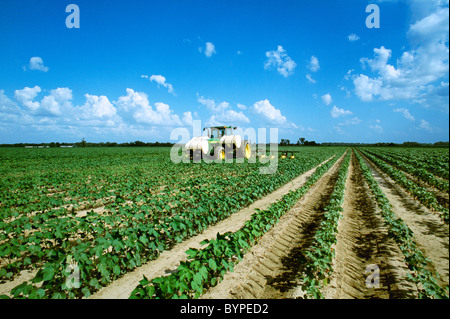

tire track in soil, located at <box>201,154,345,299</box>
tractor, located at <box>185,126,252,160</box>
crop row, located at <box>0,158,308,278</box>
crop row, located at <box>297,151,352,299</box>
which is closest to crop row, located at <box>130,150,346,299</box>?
tire track in soil, located at <box>201,154,345,299</box>

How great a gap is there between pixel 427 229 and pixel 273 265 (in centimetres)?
489

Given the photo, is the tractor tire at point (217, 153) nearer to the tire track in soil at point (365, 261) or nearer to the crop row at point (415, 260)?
the tire track in soil at point (365, 261)

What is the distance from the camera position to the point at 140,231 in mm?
4527

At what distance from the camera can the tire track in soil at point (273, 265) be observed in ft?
11.1

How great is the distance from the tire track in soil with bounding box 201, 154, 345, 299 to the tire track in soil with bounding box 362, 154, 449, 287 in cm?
222

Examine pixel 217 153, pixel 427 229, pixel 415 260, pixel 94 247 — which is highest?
pixel 217 153

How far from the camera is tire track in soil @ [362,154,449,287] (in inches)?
163

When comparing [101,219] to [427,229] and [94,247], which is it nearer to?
[94,247]

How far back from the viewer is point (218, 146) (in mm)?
18156

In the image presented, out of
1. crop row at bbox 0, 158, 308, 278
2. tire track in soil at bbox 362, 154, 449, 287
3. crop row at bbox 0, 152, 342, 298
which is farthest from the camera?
tire track in soil at bbox 362, 154, 449, 287

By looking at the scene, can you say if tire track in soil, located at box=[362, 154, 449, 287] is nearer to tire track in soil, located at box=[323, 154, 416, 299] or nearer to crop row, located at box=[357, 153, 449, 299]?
crop row, located at box=[357, 153, 449, 299]

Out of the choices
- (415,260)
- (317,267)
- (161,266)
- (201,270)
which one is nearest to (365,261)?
(415,260)
